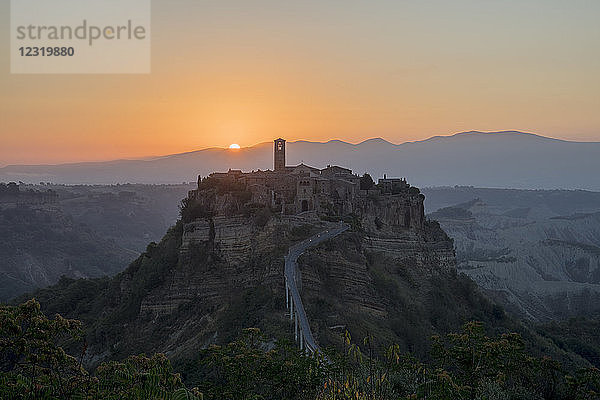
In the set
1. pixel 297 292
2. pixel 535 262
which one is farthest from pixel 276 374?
Answer: pixel 535 262

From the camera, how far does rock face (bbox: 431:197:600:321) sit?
268 ft

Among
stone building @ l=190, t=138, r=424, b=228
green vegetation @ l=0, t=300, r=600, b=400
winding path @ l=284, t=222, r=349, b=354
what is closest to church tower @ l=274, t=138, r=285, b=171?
stone building @ l=190, t=138, r=424, b=228

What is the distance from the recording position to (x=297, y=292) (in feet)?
96.7

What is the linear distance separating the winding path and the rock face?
144ft

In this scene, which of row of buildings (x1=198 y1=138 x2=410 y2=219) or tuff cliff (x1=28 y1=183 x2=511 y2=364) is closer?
tuff cliff (x1=28 y1=183 x2=511 y2=364)

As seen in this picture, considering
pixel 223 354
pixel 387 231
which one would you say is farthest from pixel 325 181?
pixel 223 354

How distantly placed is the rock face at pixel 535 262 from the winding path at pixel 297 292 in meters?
44.0

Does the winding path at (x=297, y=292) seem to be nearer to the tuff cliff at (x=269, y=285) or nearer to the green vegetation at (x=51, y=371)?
the tuff cliff at (x=269, y=285)

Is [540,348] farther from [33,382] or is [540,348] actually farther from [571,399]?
[33,382]

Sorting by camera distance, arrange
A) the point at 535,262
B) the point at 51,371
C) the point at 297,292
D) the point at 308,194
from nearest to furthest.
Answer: the point at 51,371 → the point at 297,292 → the point at 308,194 → the point at 535,262

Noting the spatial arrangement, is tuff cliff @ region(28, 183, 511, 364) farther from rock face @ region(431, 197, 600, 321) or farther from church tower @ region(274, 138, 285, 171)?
rock face @ region(431, 197, 600, 321)

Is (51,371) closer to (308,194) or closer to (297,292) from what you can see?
(297,292)

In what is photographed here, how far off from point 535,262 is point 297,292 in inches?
3568

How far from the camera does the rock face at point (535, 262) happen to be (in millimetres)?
81812
